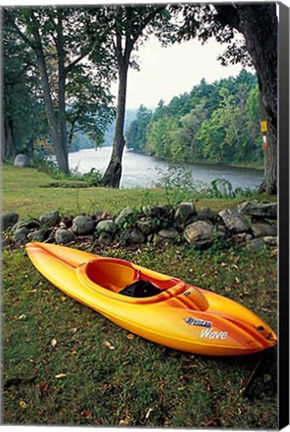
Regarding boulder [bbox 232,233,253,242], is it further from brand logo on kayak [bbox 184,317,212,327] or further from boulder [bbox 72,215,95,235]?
boulder [bbox 72,215,95,235]

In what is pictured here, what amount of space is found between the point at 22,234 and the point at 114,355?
81 cm

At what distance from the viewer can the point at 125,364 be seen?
10.1 feet

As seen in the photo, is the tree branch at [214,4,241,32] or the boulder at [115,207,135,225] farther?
the boulder at [115,207,135,225]

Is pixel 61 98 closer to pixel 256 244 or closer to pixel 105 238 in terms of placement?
pixel 105 238

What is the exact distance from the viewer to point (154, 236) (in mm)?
3246

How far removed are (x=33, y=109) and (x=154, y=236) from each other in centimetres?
94

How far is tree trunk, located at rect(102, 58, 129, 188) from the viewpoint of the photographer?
3281 mm

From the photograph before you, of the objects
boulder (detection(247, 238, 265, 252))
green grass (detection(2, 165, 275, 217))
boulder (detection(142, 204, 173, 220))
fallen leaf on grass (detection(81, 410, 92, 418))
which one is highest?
green grass (detection(2, 165, 275, 217))

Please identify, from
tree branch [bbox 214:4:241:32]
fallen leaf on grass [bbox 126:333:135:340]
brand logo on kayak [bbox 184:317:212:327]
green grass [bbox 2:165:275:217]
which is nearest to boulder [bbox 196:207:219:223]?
green grass [bbox 2:165:275:217]

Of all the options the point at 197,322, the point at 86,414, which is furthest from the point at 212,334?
the point at 86,414

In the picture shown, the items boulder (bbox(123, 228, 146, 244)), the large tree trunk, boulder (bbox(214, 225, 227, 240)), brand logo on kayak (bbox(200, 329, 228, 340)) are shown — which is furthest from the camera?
boulder (bbox(123, 228, 146, 244))

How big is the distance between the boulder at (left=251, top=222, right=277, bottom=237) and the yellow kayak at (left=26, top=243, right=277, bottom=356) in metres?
0.36

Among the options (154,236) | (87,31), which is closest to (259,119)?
(154,236)

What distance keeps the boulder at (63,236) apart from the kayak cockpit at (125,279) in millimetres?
170
